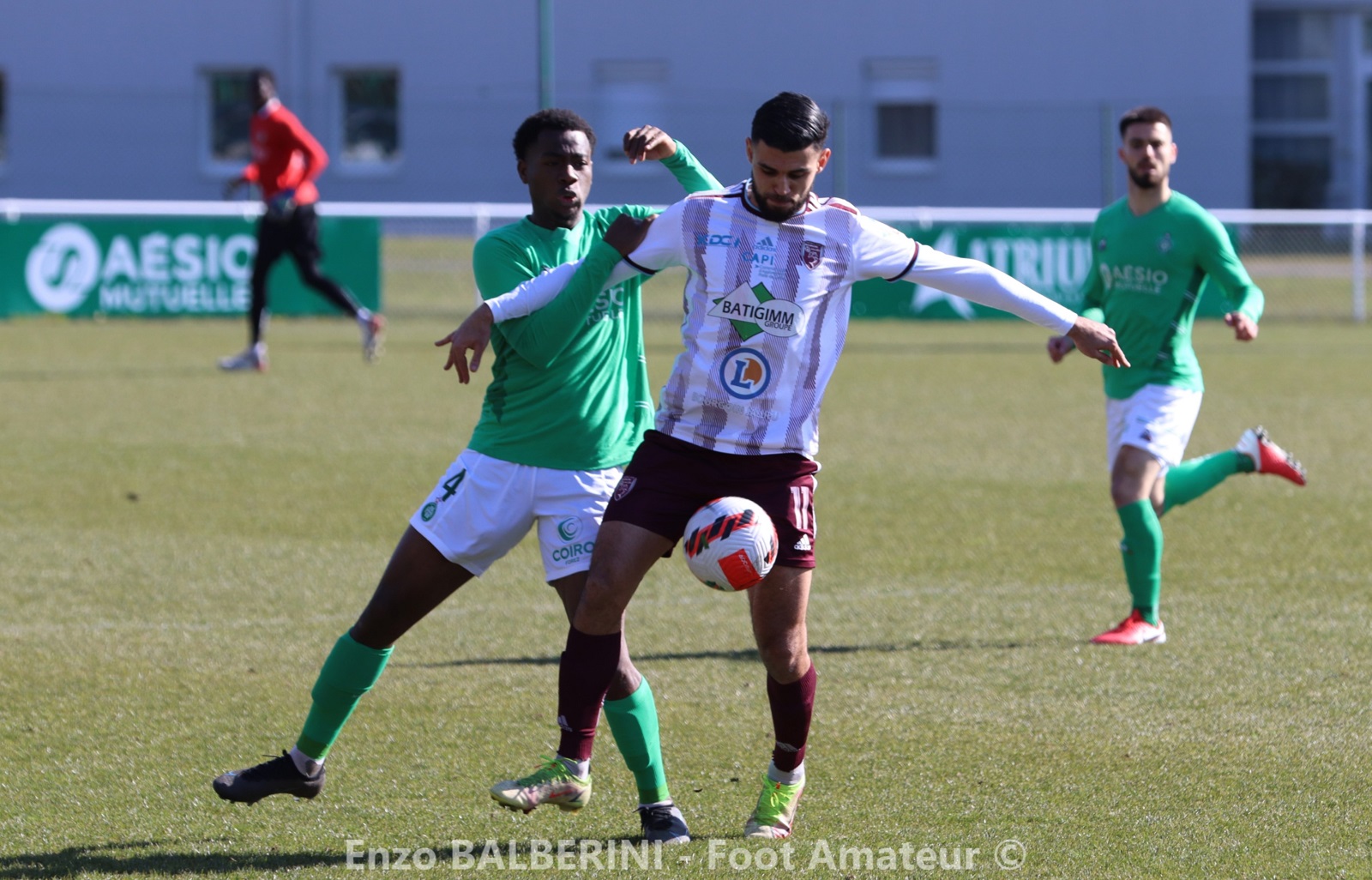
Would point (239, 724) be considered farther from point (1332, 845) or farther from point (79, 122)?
point (79, 122)

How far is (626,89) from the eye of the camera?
3078 centimetres

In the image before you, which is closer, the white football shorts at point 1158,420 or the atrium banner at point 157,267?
the white football shorts at point 1158,420

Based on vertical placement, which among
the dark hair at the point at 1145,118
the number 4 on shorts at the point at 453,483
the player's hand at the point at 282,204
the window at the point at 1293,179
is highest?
the window at the point at 1293,179

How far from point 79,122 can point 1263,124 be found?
22.3 meters

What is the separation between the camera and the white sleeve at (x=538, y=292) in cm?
423

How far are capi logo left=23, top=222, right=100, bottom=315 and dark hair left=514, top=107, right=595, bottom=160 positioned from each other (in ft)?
53.8

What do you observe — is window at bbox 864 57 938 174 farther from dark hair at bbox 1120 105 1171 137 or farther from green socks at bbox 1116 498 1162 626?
green socks at bbox 1116 498 1162 626

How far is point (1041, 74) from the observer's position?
30.2 m

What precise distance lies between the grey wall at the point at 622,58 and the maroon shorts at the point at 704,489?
25366 millimetres

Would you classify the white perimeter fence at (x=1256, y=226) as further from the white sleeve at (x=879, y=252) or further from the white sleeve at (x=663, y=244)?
the white sleeve at (x=879, y=252)

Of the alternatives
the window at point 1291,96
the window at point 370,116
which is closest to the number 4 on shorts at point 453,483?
Result: the window at point 370,116

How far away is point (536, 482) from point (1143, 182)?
3.60m

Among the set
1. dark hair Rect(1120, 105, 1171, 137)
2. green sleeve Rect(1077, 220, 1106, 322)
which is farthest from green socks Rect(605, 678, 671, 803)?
dark hair Rect(1120, 105, 1171, 137)

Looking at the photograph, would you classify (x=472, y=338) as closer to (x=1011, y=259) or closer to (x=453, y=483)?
(x=453, y=483)
